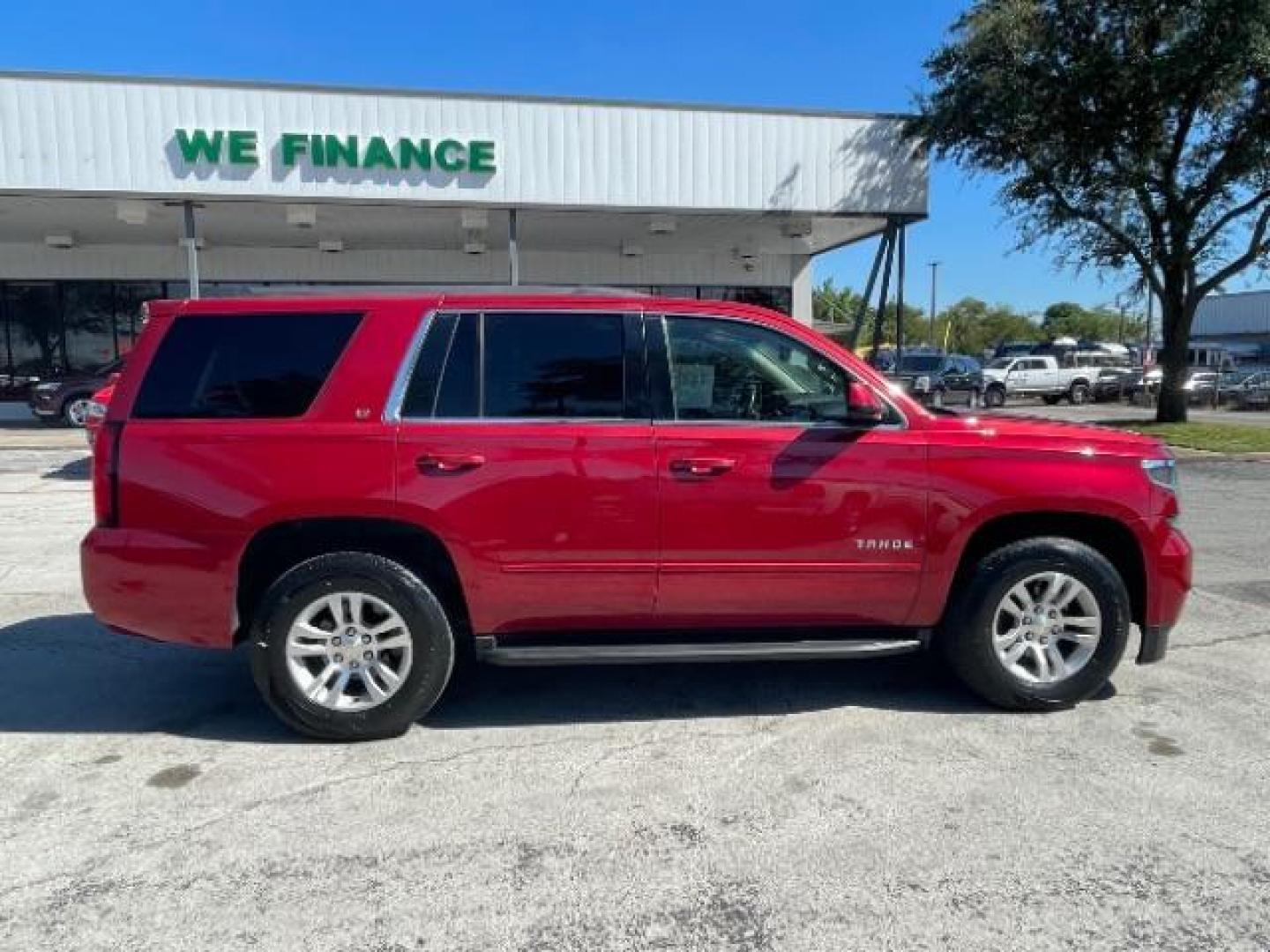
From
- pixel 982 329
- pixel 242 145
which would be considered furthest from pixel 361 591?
pixel 982 329

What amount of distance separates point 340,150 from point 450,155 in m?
1.70

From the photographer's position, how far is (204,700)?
4.41m

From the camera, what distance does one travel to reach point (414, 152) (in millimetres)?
14750

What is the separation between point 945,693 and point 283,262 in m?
20.6

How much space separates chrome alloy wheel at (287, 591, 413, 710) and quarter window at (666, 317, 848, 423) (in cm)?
155

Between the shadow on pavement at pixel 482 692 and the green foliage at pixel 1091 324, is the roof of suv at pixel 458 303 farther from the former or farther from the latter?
the green foliage at pixel 1091 324

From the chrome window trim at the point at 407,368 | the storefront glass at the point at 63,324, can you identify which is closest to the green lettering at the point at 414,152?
the storefront glass at the point at 63,324

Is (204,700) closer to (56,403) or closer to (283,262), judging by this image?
(56,403)

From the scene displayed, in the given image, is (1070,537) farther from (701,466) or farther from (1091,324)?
Result: (1091,324)

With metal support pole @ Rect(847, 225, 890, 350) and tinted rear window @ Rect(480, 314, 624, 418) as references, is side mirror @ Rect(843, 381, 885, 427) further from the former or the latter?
metal support pole @ Rect(847, 225, 890, 350)

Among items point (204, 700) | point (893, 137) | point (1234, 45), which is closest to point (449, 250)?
point (893, 137)

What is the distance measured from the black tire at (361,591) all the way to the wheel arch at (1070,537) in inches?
92.5

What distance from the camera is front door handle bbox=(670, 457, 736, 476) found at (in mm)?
3859

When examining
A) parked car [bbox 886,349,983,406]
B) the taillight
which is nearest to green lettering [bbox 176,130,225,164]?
the taillight
